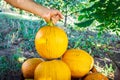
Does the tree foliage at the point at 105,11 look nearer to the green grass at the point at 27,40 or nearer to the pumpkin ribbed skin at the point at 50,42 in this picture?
the pumpkin ribbed skin at the point at 50,42

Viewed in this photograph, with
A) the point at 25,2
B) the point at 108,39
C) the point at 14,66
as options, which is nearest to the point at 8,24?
the point at 14,66

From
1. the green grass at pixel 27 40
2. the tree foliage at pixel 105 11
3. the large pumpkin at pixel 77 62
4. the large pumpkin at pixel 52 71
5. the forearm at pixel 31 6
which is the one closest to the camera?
the large pumpkin at pixel 52 71

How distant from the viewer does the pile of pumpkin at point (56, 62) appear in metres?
1.22

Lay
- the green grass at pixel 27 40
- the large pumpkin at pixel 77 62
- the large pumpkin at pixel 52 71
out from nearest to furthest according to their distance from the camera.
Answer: the large pumpkin at pixel 52 71, the large pumpkin at pixel 77 62, the green grass at pixel 27 40

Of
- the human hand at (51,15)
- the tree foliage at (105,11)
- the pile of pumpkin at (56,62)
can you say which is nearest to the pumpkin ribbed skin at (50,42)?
the pile of pumpkin at (56,62)

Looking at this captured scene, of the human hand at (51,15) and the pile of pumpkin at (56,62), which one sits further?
the human hand at (51,15)

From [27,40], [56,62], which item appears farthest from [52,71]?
[27,40]

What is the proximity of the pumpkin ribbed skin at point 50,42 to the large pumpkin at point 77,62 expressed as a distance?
5 cm

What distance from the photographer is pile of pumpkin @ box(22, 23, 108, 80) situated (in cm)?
122

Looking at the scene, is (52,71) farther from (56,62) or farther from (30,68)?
(30,68)

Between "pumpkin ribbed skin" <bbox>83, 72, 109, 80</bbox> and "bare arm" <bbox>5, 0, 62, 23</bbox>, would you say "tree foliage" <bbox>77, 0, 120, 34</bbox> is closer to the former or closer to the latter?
"bare arm" <bbox>5, 0, 62, 23</bbox>

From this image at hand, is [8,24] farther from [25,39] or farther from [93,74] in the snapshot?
[93,74]

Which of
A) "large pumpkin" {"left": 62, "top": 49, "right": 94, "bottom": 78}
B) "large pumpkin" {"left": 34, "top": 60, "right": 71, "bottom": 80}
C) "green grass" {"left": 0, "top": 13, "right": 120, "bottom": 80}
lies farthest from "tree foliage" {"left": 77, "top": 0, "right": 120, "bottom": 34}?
"green grass" {"left": 0, "top": 13, "right": 120, "bottom": 80}

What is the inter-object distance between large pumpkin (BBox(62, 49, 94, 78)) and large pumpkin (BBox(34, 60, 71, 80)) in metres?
0.08
